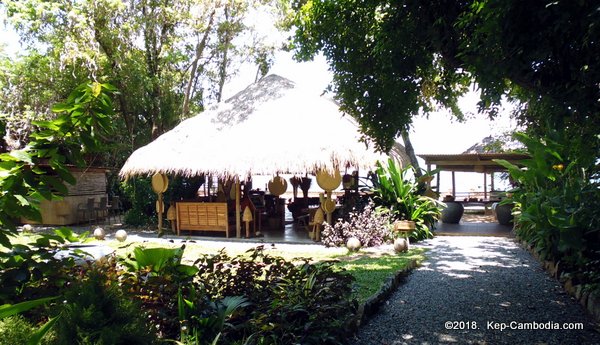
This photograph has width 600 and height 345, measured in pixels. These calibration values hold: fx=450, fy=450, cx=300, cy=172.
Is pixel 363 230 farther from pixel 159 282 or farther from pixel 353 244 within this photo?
pixel 159 282

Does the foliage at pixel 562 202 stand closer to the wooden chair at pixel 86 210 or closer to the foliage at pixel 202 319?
the foliage at pixel 202 319

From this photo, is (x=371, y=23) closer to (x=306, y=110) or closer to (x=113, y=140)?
(x=306, y=110)

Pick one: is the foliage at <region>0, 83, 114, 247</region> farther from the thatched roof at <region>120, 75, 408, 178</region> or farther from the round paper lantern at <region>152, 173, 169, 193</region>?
the round paper lantern at <region>152, 173, 169, 193</region>

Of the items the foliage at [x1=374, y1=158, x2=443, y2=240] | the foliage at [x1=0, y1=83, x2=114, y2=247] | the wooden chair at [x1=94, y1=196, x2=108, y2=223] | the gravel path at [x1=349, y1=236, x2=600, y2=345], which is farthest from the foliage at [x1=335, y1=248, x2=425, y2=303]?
the wooden chair at [x1=94, y1=196, x2=108, y2=223]

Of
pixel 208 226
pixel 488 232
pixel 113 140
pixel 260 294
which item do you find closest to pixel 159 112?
pixel 113 140

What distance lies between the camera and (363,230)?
964cm

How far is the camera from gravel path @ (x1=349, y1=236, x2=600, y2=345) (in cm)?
380

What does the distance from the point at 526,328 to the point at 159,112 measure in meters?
14.5

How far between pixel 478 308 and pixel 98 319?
401 cm

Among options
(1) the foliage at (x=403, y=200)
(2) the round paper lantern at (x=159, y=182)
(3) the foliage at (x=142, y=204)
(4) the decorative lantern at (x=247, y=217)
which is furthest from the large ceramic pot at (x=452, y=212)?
(3) the foliage at (x=142, y=204)

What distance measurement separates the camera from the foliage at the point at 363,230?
959cm

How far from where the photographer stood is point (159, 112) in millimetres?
16125

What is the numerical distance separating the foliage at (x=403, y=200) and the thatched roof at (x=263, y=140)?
1.71ft

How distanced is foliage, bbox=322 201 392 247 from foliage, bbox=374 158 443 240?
65 centimetres
